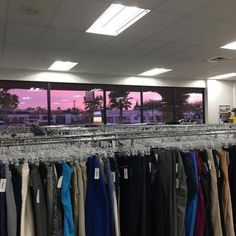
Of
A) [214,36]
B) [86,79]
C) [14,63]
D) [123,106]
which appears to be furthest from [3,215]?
[123,106]

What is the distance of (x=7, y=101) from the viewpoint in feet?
24.7

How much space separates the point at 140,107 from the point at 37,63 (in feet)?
12.0

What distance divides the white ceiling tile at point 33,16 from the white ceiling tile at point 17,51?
1.36m

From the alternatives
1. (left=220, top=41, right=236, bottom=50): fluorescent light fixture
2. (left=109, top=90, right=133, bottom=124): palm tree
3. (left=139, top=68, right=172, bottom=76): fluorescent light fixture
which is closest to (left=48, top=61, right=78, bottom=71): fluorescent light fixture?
(left=109, top=90, right=133, bottom=124): palm tree

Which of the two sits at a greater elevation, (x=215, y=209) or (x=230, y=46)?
(x=230, y=46)

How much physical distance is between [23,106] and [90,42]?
3.65 m

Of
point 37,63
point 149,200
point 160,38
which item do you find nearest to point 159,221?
point 149,200

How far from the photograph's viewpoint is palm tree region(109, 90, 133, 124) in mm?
8773

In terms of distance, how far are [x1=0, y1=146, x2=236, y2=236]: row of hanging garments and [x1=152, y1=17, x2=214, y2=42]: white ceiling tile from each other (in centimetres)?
243

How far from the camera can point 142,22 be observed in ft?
13.1

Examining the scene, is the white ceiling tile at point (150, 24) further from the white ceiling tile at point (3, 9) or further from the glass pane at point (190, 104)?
the glass pane at point (190, 104)

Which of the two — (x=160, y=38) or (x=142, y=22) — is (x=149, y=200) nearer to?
(x=142, y=22)

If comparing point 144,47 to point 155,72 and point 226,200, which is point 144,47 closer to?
point 155,72

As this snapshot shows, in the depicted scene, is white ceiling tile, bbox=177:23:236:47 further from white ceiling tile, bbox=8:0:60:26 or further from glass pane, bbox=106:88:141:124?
glass pane, bbox=106:88:141:124
